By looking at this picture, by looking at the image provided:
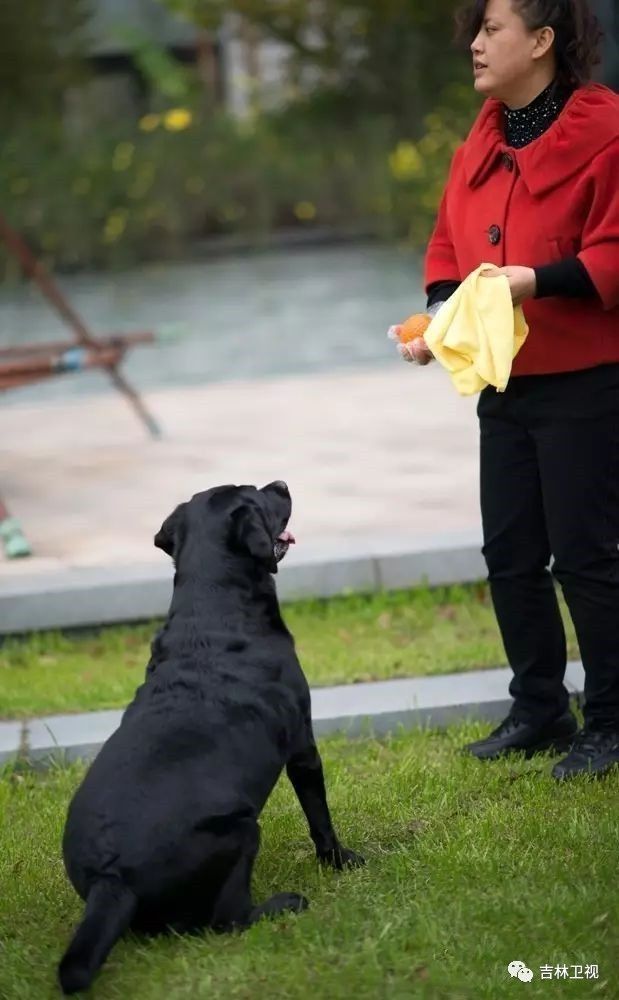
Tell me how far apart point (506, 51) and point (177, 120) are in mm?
13250

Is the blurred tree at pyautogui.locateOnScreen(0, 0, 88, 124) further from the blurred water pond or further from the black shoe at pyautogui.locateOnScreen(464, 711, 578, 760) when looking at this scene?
the black shoe at pyautogui.locateOnScreen(464, 711, 578, 760)

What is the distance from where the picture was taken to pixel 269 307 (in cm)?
1291

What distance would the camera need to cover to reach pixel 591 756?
407 centimetres

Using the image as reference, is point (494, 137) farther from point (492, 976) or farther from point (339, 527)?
point (339, 527)

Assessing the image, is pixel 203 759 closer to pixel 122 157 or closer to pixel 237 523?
pixel 237 523

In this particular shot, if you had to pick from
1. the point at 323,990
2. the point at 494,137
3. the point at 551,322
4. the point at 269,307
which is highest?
the point at 494,137

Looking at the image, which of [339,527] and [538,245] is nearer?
[538,245]

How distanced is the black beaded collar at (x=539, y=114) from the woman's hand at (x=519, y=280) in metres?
0.38

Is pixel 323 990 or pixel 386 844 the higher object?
pixel 323 990

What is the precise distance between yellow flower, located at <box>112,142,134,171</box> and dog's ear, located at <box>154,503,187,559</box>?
1222cm

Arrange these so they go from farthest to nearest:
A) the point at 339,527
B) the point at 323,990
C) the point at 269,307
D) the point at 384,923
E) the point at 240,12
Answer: the point at 240,12, the point at 269,307, the point at 339,527, the point at 384,923, the point at 323,990

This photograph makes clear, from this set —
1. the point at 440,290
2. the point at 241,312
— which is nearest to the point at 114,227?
the point at 241,312

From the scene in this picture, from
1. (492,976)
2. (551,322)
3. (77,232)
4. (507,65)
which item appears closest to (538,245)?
(551,322)

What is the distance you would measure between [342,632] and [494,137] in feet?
7.21
